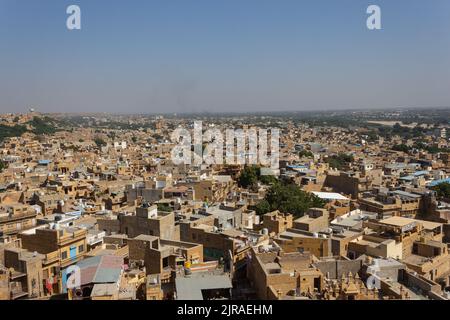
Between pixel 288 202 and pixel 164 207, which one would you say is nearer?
pixel 164 207

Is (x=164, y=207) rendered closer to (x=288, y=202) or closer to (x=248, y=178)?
(x=288, y=202)

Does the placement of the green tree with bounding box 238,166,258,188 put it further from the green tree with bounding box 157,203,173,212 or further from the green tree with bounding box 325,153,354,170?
the green tree with bounding box 325,153,354,170

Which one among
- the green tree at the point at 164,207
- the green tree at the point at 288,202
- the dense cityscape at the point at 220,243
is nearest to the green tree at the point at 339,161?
the dense cityscape at the point at 220,243

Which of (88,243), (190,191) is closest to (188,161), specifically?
(190,191)

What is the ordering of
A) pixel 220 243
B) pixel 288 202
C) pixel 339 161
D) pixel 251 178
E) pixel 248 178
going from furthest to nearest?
pixel 339 161
pixel 248 178
pixel 251 178
pixel 288 202
pixel 220 243

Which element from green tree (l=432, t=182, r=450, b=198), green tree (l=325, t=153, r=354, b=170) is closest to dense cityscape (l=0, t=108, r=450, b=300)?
green tree (l=432, t=182, r=450, b=198)

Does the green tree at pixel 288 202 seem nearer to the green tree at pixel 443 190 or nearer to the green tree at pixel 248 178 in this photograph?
the green tree at pixel 443 190

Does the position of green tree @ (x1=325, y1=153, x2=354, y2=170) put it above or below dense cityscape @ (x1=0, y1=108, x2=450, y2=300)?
below

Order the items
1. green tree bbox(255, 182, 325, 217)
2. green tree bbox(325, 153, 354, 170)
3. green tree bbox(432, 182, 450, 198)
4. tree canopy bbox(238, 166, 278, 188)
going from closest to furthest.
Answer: green tree bbox(255, 182, 325, 217)
green tree bbox(432, 182, 450, 198)
tree canopy bbox(238, 166, 278, 188)
green tree bbox(325, 153, 354, 170)

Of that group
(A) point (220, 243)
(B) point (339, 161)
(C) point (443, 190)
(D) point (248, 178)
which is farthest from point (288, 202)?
(B) point (339, 161)

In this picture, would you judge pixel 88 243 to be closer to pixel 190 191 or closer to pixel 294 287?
pixel 294 287
